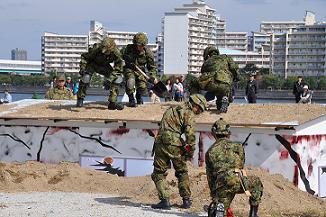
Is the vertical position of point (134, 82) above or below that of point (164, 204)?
above

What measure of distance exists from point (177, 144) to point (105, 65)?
6.92 m

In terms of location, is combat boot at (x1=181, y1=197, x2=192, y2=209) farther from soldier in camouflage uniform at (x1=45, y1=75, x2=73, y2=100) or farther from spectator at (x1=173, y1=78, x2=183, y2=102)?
spectator at (x1=173, y1=78, x2=183, y2=102)

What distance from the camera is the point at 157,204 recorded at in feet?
43.3

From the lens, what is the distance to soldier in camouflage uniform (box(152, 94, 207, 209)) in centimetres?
1270

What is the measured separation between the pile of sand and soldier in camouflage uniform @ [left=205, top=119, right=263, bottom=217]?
1.58 m

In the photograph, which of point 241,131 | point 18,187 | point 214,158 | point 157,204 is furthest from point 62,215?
point 241,131

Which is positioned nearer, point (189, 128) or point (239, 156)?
point (239, 156)

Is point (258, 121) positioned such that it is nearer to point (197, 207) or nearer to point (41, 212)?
point (197, 207)

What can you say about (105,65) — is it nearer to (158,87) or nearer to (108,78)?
(108,78)

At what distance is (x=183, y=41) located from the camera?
168500 mm

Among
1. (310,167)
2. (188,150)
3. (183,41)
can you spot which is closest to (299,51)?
(183,41)

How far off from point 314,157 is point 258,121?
149 centimetres

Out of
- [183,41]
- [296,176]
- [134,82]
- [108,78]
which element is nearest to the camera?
[296,176]

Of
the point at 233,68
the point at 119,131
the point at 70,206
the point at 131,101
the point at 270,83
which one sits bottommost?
the point at 270,83
